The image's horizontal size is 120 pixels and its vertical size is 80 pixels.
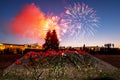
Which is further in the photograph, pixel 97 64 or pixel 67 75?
pixel 97 64

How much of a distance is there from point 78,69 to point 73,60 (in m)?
1.22

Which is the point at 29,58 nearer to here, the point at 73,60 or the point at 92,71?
the point at 73,60

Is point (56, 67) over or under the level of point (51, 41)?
under

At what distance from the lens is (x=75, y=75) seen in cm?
1509

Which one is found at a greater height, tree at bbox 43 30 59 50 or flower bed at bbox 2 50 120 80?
tree at bbox 43 30 59 50

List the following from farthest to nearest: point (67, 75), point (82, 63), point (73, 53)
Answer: point (73, 53) < point (82, 63) < point (67, 75)

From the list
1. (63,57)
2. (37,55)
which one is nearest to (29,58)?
(37,55)

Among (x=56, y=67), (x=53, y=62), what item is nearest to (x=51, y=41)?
(x=53, y=62)

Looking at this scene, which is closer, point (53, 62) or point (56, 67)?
point (56, 67)

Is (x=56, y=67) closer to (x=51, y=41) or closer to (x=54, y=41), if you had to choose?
(x=54, y=41)

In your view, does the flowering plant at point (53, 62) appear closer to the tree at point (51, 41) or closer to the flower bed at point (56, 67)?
the flower bed at point (56, 67)

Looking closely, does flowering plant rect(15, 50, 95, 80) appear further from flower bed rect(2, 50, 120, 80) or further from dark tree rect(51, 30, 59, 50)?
dark tree rect(51, 30, 59, 50)

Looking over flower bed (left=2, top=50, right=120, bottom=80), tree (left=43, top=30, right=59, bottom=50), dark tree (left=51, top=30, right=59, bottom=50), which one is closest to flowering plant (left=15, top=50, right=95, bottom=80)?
flower bed (left=2, top=50, right=120, bottom=80)

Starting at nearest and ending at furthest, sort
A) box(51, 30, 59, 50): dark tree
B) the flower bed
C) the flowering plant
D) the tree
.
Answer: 1. the flower bed
2. the flowering plant
3. box(51, 30, 59, 50): dark tree
4. the tree
